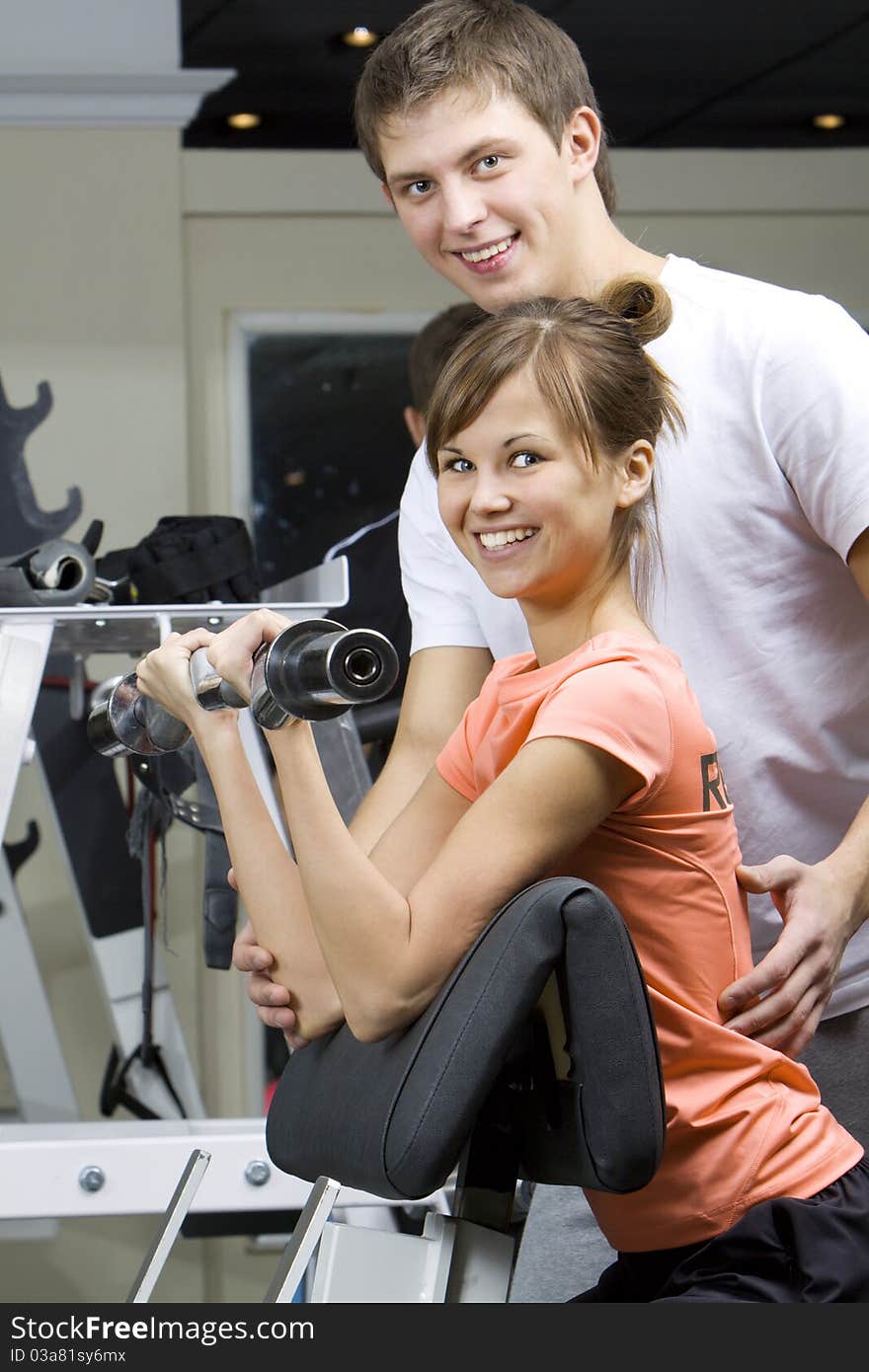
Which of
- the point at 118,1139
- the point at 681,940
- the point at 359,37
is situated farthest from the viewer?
the point at 359,37

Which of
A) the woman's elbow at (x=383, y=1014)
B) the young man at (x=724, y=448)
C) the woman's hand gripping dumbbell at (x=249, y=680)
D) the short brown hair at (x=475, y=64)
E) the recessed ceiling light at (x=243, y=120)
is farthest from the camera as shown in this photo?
the recessed ceiling light at (x=243, y=120)

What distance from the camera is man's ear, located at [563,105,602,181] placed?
1306mm

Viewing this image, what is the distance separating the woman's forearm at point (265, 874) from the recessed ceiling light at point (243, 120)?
9.44 feet

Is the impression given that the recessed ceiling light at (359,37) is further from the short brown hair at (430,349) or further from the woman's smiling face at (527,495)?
the woman's smiling face at (527,495)

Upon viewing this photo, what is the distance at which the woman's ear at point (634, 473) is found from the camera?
3.55ft

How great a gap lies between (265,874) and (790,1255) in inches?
15.4

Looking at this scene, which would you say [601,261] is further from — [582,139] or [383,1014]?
[383,1014]

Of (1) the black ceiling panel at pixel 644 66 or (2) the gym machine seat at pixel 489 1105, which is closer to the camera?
(2) the gym machine seat at pixel 489 1105

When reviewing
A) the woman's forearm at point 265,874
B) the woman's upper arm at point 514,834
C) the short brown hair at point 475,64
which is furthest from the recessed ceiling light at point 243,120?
the woman's upper arm at point 514,834

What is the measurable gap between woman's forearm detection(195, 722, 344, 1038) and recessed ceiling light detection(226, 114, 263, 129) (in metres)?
2.88

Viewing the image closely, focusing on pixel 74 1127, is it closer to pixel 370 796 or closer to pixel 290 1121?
pixel 370 796

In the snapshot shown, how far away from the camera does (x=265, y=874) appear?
1.02m

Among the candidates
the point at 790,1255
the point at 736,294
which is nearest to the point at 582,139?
the point at 736,294

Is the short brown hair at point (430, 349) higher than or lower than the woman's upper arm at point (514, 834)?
higher
